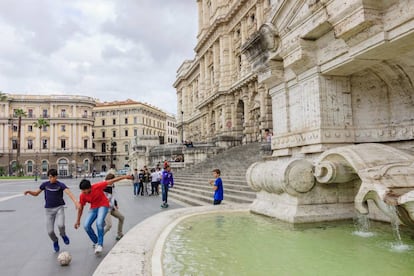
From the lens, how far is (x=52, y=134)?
73875 mm

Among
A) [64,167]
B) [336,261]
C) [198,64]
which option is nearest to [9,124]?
[64,167]

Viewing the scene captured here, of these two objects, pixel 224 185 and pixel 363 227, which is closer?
pixel 363 227

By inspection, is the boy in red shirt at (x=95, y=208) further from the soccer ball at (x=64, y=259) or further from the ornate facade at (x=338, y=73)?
the ornate facade at (x=338, y=73)

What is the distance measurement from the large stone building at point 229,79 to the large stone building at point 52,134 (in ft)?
131

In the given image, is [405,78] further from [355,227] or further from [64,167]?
[64,167]

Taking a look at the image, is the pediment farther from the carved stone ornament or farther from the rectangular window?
the rectangular window

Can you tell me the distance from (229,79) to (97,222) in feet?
90.2

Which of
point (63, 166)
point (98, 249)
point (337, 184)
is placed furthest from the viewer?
point (63, 166)

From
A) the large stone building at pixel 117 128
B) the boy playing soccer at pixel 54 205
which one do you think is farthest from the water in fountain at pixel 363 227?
the large stone building at pixel 117 128

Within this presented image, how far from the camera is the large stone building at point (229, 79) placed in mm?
26422

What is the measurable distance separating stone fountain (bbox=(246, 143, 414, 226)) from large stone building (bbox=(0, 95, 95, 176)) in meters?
72.7

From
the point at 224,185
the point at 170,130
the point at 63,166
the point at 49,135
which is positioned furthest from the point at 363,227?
the point at 170,130

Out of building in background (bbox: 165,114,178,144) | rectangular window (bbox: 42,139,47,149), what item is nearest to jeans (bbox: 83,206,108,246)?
rectangular window (bbox: 42,139,47,149)

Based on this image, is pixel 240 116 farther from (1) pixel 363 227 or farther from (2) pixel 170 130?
(2) pixel 170 130
